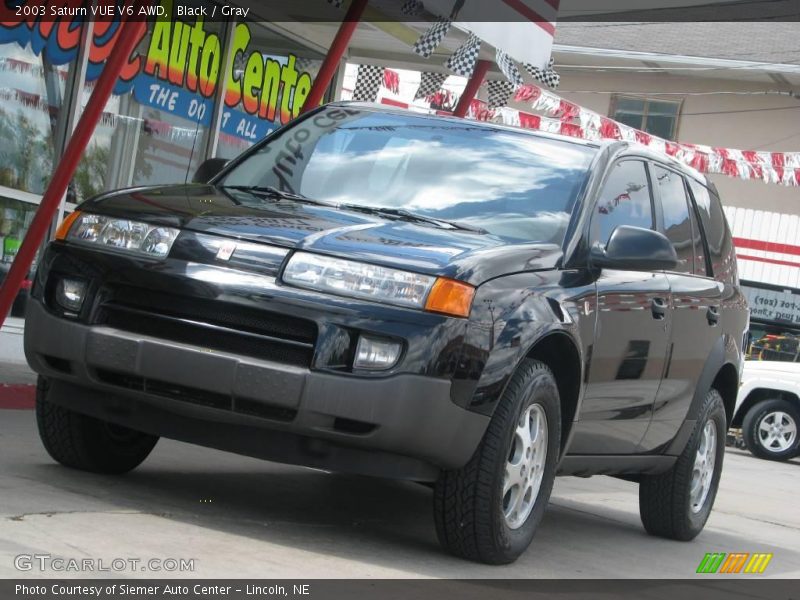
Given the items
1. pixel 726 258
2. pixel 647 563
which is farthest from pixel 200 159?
pixel 647 563

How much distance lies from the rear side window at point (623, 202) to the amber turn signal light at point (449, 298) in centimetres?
119

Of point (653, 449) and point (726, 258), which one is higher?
point (726, 258)

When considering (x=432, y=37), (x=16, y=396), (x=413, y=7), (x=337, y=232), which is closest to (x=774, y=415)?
(x=413, y=7)

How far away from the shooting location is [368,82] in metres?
13.3

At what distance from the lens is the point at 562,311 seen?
18.1 feet

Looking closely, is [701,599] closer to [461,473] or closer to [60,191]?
[461,473]

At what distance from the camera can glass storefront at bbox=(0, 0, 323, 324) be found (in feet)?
34.3

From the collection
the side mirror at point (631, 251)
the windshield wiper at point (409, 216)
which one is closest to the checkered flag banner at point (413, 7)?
the windshield wiper at point (409, 216)

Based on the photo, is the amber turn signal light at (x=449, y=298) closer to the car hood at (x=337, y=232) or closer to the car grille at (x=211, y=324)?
the car hood at (x=337, y=232)

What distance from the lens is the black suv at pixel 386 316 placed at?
16.2 feet

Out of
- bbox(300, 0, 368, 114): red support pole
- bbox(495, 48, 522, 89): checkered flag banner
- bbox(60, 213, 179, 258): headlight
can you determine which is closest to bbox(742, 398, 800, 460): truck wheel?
bbox(495, 48, 522, 89): checkered flag banner

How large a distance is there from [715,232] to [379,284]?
316cm

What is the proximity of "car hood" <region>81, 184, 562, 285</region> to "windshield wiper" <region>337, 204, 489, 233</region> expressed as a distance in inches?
2.7

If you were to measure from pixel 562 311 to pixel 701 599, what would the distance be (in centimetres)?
123
